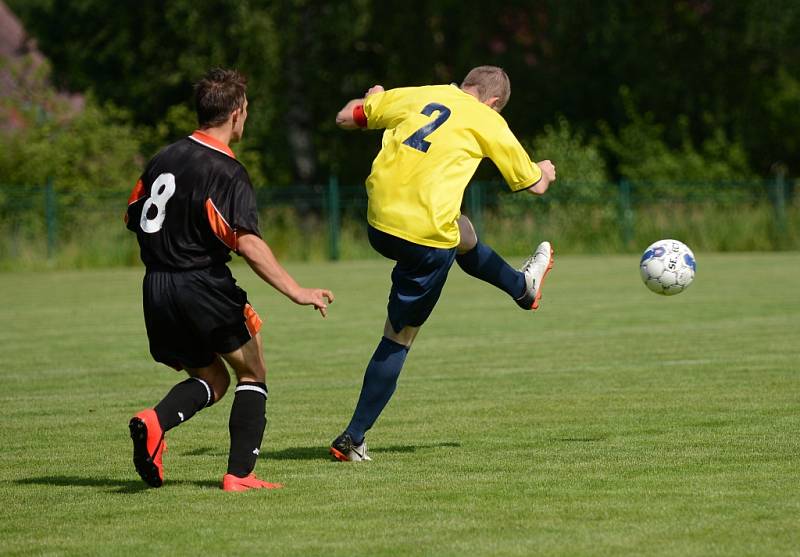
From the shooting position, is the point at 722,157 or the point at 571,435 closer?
the point at 571,435

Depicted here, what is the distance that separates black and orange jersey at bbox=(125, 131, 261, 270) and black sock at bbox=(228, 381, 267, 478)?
0.63 meters

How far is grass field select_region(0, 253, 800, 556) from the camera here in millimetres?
5438

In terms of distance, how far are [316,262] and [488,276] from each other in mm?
25326

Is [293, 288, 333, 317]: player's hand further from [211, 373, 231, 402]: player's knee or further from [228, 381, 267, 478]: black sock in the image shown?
[211, 373, 231, 402]: player's knee

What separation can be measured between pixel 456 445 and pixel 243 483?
165cm

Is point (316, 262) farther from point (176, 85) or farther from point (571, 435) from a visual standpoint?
point (571, 435)

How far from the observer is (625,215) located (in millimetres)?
34750

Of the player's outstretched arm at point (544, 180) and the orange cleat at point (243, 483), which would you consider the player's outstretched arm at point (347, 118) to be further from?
the orange cleat at point (243, 483)

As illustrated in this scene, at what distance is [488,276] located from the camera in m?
8.11

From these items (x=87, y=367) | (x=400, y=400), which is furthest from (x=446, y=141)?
(x=87, y=367)

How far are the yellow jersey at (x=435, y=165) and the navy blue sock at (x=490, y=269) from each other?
2.53ft

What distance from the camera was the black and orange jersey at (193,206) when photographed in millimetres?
6250

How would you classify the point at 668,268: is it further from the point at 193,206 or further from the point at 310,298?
the point at 193,206

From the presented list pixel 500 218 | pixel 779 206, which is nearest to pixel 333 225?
pixel 500 218
